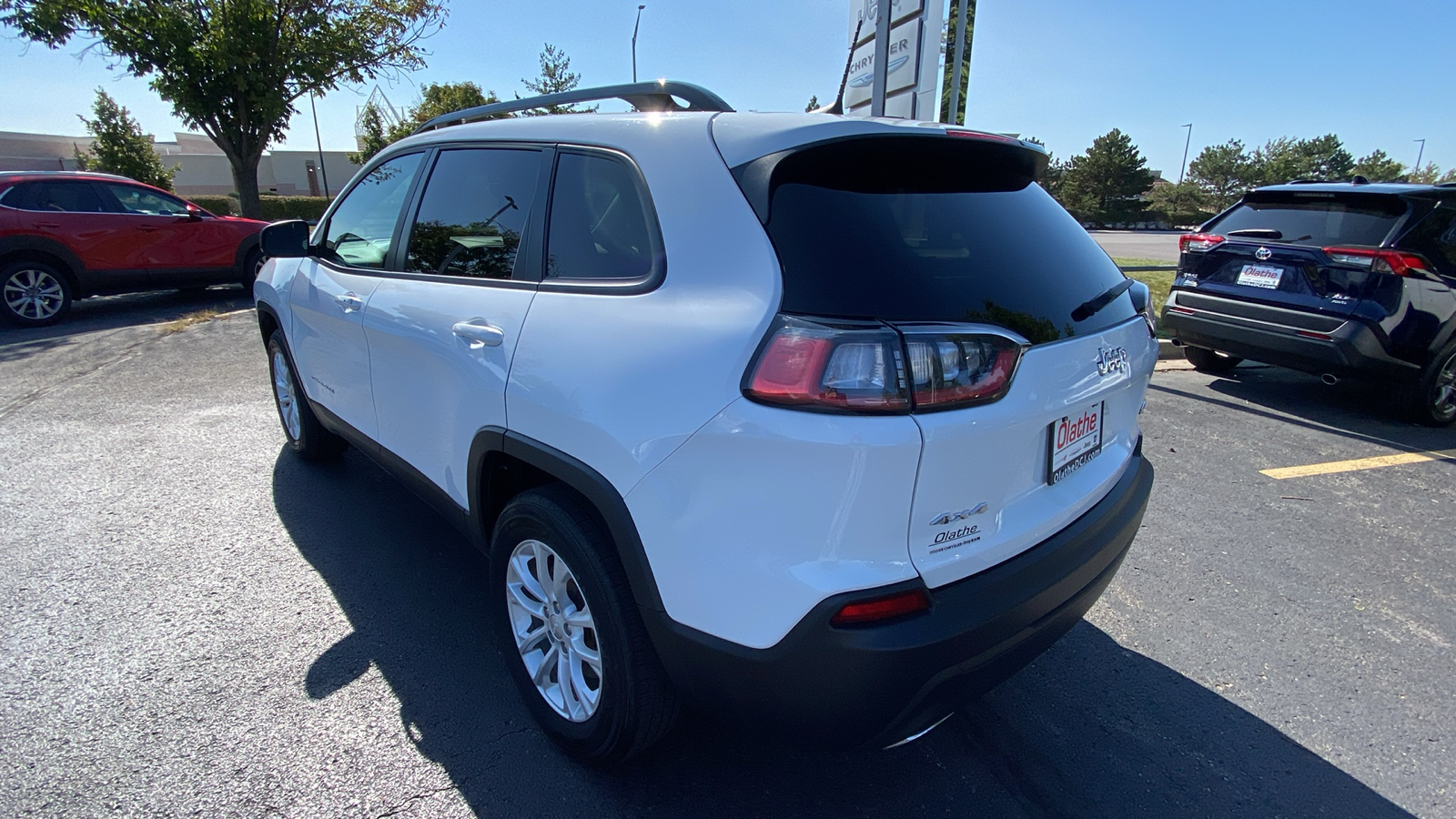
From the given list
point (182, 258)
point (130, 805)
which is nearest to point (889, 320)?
point (130, 805)

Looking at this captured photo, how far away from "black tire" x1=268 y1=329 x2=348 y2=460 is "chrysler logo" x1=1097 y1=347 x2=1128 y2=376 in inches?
148

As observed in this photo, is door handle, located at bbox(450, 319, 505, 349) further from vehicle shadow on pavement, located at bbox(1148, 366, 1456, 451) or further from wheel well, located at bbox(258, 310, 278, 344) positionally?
vehicle shadow on pavement, located at bbox(1148, 366, 1456, 451)

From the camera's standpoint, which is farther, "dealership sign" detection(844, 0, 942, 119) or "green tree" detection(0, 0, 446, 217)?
"green tree" detection(0, 0, 446, 217)

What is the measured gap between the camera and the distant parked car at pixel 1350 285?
5.13 meters

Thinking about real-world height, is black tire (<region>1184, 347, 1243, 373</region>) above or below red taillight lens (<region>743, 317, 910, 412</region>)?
below

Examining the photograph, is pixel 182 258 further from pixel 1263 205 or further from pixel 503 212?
pixel 1263 205

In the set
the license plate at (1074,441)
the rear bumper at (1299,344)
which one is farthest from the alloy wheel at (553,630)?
the rear bumper at (1299,344)

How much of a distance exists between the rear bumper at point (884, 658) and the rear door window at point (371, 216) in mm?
2207

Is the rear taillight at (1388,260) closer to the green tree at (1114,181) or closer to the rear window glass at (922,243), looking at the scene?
the rear window glass at (922,243)

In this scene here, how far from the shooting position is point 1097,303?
6.83 feet

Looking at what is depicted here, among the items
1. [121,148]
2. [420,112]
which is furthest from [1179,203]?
[121,148]

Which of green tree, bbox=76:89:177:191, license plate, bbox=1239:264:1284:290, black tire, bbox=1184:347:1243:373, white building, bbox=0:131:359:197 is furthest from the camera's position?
white building, bbox=0:131:359:197

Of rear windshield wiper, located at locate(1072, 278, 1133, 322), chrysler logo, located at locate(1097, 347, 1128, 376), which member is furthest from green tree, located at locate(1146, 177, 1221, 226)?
chrysler logo, located at locate(1097, 347, 1128, 376)

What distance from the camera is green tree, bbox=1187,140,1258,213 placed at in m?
64.6
